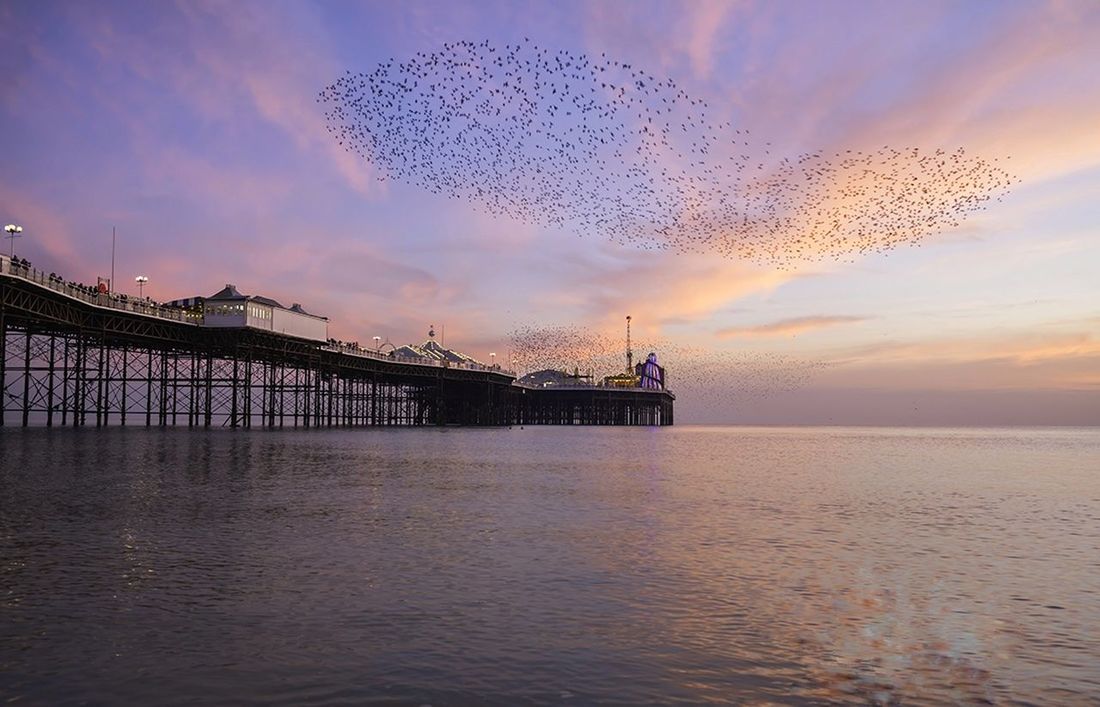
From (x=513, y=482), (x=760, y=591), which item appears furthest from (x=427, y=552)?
(x=513, y=482)

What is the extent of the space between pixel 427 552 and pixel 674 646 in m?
8.79

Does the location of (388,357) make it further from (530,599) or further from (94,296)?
(530,599)

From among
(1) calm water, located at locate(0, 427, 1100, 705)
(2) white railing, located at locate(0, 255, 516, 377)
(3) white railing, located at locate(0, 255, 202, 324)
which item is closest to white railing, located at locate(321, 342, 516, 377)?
(2) white railing, located at locate(0, 255, 516, 377)

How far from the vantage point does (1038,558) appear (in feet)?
68.1

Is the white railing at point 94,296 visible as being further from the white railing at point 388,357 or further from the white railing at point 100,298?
the white railing at point 388,357

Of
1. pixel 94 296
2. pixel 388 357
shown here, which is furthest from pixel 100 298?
pixel 388 357

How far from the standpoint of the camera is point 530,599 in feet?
48.6

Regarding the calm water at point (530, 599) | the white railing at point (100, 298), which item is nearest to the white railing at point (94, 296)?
the white railing at point (100, 298)

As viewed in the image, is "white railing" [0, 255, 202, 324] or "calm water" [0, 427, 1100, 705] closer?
"calm water" [0, 427, 1100, 705]

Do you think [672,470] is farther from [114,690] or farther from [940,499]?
[114,690]

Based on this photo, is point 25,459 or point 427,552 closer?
point 427,552

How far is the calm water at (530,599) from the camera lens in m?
10.3

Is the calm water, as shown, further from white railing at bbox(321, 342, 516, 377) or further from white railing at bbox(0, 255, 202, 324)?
white railing at bbox(321, 342, 516, 377)

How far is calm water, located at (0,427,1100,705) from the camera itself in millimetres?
10289
